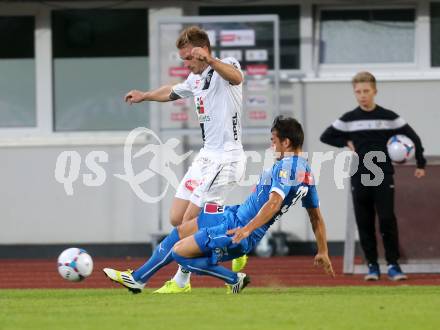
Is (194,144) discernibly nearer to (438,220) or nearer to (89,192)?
(89,192)

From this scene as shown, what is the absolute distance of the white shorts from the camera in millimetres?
11773

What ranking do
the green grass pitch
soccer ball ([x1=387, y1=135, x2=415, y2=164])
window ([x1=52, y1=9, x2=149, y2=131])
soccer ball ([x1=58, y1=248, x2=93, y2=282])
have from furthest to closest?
1. window ([x1=52, y1=9, x2=149, y2=131])
2. soccer ball ([x1=387, y1=135, x2=415, y2=164])
3. soccer ball ([x1=58, y1=248, x2=93, y2=282])
4. the green grass pitch

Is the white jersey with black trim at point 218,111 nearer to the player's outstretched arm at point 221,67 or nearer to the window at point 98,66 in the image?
the player's outstretched arm at point 221,67

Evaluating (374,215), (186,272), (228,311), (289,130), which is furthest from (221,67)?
(374,215)

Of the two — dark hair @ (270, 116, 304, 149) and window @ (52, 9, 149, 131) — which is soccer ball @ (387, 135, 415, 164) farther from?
window @ (52, 9, 149, 131)

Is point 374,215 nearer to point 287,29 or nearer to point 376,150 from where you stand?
point 376,150

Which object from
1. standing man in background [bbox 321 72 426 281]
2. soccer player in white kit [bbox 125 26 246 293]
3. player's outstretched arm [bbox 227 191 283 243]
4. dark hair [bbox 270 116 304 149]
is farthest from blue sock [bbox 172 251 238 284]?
standing man in background [bbox 321 72 426 281]

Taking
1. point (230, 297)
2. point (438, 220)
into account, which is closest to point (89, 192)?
point (438, 220)

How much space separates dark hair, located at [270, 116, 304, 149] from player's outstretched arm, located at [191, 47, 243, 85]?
0.79m

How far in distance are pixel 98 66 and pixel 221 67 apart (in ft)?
24.7

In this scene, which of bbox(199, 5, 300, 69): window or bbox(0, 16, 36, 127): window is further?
bbox(0, 16, 36, 127): window

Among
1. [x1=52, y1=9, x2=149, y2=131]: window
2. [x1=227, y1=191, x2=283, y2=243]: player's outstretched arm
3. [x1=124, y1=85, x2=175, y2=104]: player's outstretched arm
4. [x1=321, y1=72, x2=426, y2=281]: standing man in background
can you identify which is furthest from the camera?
[x1=52, y1=9, x2=149, y2=131]: window

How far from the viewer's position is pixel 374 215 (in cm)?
1406

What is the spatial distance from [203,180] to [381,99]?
21.4 feet
